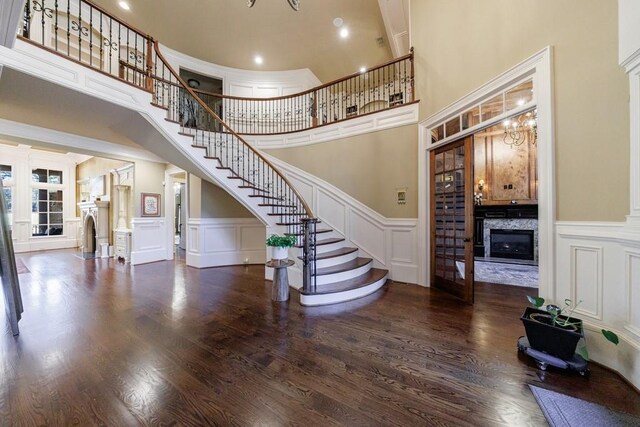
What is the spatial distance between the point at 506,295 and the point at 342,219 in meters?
2.95

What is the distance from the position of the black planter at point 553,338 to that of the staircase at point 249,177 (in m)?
1.93

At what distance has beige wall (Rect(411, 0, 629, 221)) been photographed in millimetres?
1820

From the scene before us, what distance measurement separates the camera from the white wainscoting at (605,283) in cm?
168

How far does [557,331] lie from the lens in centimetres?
→ 189

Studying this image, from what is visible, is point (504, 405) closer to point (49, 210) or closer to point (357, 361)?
point (357, 361)

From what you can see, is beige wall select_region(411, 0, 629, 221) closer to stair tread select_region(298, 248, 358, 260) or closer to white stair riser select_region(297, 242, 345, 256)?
stair tread select_region(298, 248, 358, 260)

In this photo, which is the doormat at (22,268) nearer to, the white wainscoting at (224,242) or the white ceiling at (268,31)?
the white wainscoting at (224,242)

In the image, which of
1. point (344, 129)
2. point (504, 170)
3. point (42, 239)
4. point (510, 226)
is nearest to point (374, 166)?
point (344, 129)

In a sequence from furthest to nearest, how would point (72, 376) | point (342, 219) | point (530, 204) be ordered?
point (530, 204) → point (342, 219) → point (72, 376)

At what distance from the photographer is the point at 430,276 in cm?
395

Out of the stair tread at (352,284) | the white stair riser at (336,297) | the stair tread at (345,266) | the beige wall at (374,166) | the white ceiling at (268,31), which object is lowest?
the white stair riser at (336,297)

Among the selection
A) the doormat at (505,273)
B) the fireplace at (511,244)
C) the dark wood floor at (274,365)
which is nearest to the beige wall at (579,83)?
the dark wood floor at (274,365)

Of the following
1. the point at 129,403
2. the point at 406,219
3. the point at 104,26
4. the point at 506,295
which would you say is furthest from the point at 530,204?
the point at 104,26

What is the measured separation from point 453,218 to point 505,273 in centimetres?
261
